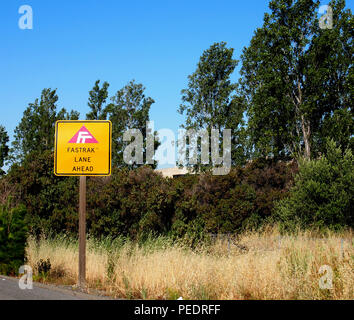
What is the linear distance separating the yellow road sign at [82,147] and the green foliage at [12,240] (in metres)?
2.73

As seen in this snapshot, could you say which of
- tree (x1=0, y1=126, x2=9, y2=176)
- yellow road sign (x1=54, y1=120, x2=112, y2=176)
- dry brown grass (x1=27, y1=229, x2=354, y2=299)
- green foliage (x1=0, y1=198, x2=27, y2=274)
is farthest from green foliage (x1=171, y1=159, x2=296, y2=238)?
tree (x1=0, y1=126, x2=9, y2=176)

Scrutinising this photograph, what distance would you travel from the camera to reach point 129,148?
38.6 m

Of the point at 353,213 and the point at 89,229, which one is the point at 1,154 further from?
the point at 353,213

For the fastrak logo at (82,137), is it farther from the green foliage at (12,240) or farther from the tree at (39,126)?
the tree at (39,126)

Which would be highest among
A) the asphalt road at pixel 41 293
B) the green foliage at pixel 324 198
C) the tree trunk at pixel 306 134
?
the tree trunk at pixel 306 134

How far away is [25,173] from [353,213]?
629 inches

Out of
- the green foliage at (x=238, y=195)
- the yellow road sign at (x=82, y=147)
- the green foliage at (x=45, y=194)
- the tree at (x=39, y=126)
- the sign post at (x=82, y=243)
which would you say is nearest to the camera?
the sign post at (x=82, y=243)

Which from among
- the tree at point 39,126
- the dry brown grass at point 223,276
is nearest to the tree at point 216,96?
the tree at point 39,126

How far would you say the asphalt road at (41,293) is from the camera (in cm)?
787

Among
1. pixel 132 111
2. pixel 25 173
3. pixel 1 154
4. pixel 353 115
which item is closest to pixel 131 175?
pixel 25 173

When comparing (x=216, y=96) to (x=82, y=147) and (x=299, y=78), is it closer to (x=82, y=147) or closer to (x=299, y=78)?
(x=299, y=78)

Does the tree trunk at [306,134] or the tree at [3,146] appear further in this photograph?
the tree at [3,146]

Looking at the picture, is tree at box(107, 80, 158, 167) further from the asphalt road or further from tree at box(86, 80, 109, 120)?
the asphalt road

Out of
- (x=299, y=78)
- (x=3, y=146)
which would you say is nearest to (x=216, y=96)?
(x=299, y=78)
